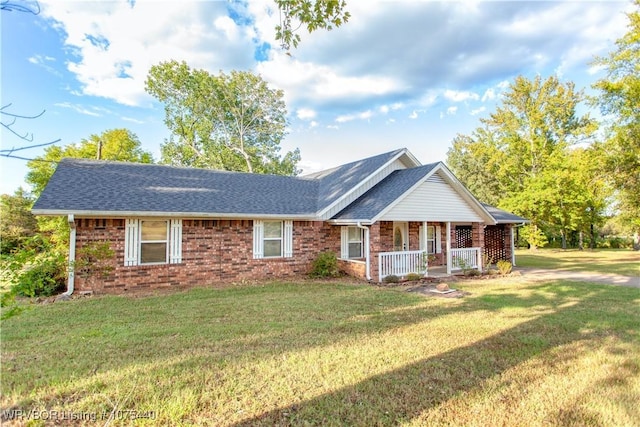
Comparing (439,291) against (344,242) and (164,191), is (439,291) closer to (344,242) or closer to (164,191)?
(344,242)

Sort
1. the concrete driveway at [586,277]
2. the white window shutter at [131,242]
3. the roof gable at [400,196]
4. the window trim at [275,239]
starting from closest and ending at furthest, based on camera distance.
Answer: the white window shutter at [131,242]
the concrete driveway at [586,277]
the roof gable at [400,196]
the window trim at [275,239]

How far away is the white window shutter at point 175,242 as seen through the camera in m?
10.6

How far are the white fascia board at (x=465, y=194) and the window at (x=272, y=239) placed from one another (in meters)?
6.52


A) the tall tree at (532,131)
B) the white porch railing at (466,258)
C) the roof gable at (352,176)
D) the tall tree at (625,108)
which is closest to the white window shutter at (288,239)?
the roof gable at (352,176)

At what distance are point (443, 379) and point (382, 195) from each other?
9.21 m

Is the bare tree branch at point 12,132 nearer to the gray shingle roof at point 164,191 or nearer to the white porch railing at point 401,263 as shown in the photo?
the gray shingle roof at point 164,191

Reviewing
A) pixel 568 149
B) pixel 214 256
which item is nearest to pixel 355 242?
pixel 214 256

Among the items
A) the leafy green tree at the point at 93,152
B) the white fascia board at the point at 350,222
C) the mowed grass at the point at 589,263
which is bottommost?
the mowed grass at the point at 589,263

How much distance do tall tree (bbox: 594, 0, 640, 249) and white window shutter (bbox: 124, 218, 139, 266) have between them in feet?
81.9

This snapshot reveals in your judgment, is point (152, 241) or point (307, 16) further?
point (152, 241)

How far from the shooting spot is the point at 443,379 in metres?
4.04

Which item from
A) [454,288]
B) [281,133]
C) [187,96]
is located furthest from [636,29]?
[187,96]

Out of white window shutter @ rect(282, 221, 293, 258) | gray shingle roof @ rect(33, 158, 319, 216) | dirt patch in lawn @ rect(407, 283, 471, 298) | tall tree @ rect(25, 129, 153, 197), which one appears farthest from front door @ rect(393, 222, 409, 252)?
tall tree @ rect(25, 129, 153, 197)

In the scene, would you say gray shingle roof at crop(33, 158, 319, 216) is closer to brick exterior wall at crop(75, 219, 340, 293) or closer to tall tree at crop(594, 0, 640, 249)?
brick exterior wall at crop(75, 219, 340, 293)
